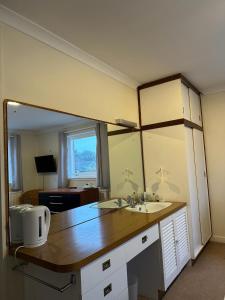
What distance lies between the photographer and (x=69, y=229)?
182 cm

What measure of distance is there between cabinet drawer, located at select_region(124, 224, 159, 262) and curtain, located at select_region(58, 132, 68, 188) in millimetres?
774

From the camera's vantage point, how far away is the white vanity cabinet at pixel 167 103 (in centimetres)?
280

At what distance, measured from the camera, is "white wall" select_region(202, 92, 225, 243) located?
334cm

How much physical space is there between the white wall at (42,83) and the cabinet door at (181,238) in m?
1.37

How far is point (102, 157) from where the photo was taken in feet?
8.02

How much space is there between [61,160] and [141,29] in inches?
52.0

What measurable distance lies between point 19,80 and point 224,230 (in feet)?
11.0

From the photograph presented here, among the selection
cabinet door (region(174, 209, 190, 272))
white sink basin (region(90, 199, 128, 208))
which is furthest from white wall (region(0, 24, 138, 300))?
cabinet door (region(174, 209, 190, 272))

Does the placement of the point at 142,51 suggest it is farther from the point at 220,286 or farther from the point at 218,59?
the point at 220,286

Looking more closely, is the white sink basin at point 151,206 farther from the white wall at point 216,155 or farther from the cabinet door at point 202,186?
the white wall at point 216,155

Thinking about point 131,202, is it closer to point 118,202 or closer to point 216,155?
point 118,202

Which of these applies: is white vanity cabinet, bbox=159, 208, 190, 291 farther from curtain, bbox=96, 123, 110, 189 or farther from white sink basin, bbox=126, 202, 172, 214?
curtain, bbox=96, 123, 110, 189

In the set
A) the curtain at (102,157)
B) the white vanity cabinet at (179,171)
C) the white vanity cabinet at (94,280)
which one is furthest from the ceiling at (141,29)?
the white vanity cabinet at (94,280)

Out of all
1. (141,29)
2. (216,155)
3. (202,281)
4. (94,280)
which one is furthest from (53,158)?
(216,155)
